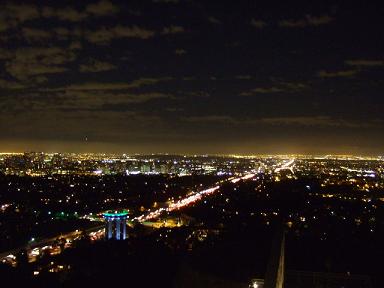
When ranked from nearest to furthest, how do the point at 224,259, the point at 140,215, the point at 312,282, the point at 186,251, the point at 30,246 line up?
1. the point at 312,282
2. the point at 224,259
3. the point at 186,251
4. the point at 30,246
5. the point at 140,215

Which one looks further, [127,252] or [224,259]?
[127,252]

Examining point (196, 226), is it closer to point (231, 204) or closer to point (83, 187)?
point (231, 204)

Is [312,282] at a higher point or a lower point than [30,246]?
higher

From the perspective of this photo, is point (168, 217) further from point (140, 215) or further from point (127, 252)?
point (127, 252)

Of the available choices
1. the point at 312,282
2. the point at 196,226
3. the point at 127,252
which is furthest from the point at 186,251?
the point at 196,226

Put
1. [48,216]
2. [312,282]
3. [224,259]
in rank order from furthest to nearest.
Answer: [48,216] → [224,259] → [312,282]

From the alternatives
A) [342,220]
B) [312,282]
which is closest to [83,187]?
[342,220]

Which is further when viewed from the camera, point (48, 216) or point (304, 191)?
point (304, 191)

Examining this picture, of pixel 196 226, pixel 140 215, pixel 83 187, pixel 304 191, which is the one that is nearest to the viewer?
pixel 196 226

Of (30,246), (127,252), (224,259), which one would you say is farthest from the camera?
(30,246)
